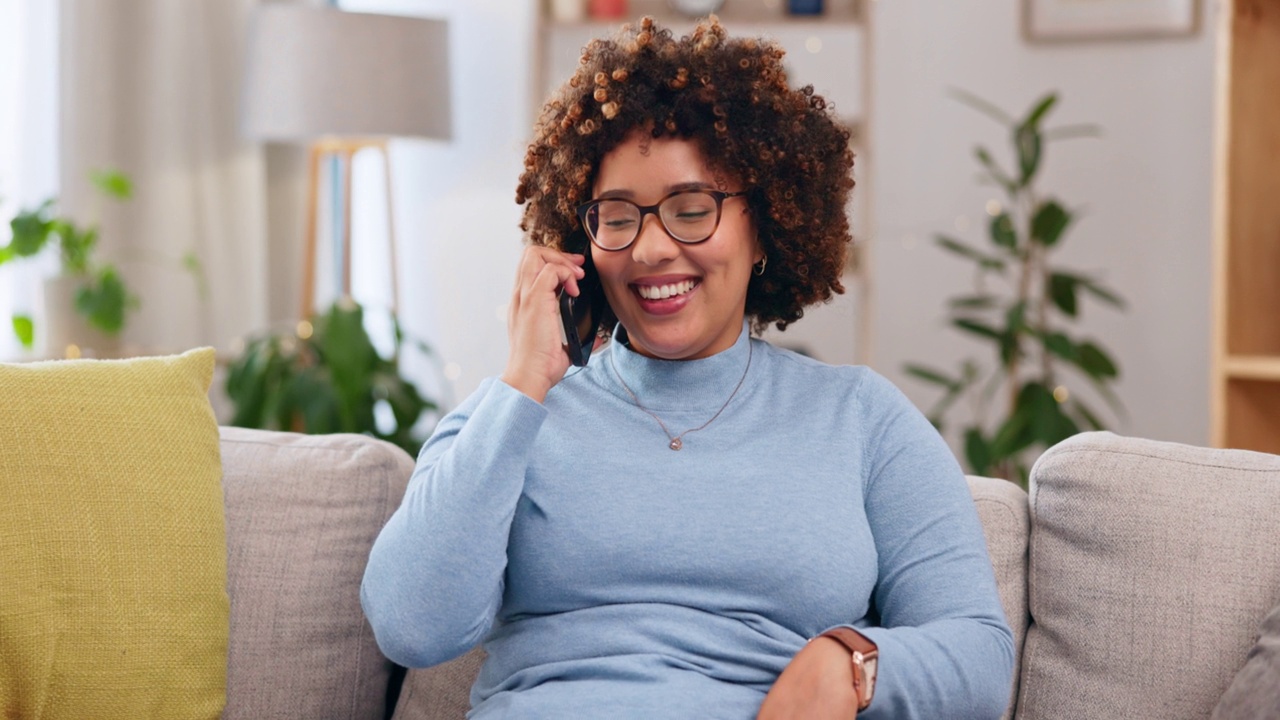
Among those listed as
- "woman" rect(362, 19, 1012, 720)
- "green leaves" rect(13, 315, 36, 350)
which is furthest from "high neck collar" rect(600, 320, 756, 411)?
"green leaves" rect(13, 315, 36, 350)

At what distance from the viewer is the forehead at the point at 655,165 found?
135 centimetres

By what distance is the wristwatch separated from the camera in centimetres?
119

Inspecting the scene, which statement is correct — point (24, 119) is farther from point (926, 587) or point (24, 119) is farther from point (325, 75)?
point (926, 587)

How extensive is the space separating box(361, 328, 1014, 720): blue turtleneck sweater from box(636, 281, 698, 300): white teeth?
0.45ft

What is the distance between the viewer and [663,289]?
1.36 metres

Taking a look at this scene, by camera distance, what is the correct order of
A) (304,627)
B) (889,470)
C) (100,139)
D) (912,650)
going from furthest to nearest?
(100,139) → (304,627) → (889,470) → (912,650)

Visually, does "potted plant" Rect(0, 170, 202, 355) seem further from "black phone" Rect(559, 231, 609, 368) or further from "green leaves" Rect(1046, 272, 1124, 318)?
"green leaves" Rect(1046, 272, 1124, 318)

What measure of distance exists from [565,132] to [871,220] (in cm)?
241

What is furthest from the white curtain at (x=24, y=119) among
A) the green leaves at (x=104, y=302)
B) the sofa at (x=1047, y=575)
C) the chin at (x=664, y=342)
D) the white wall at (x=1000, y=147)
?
the chin at (x=664, y=342)

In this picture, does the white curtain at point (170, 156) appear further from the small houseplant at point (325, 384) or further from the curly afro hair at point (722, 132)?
the curly afro hair at point (722, 132)

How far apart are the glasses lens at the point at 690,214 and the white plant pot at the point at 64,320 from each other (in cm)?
178

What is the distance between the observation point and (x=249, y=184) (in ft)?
11.8

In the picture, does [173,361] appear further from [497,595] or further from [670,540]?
[670,540]

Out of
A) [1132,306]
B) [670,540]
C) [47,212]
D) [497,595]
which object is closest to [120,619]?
[497,595]
